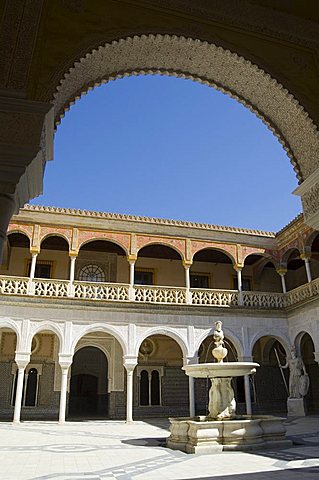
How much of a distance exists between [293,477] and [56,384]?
10.8 metres

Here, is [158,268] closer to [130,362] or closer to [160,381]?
[160,381]

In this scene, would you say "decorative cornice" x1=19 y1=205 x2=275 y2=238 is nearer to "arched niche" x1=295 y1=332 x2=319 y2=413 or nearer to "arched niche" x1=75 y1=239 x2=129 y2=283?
"arched niche" x1=75 y1=239 x2=129 y2=283

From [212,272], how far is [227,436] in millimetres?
10706

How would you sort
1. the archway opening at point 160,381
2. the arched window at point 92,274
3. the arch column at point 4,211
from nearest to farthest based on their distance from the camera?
1. the arch column at point 4,211
2. the archway opening at point 160,381
3. the arched window at point 92,274

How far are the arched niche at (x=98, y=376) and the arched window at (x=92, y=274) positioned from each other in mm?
1891

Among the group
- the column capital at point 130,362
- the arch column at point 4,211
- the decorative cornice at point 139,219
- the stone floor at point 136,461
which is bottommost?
the stone floor at point 136,461

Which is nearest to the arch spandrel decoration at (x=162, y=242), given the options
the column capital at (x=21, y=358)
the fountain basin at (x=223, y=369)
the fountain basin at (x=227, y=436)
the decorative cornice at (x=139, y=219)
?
the decorative cornice at (x=139, y=219)

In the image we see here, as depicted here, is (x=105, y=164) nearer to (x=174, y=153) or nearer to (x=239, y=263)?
(x=174, y=153)

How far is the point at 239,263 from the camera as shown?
46.3 feet

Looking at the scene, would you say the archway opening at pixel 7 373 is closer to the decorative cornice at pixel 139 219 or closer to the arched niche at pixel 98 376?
the arched niche at pixel 98 376

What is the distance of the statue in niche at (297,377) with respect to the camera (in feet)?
41.3

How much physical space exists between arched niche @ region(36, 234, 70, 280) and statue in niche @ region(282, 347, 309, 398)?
786 cm

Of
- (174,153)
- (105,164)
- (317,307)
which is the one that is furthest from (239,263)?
(105,164)

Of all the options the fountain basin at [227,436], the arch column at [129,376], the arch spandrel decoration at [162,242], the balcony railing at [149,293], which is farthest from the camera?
the arch spandrel decoration at [162,242]
